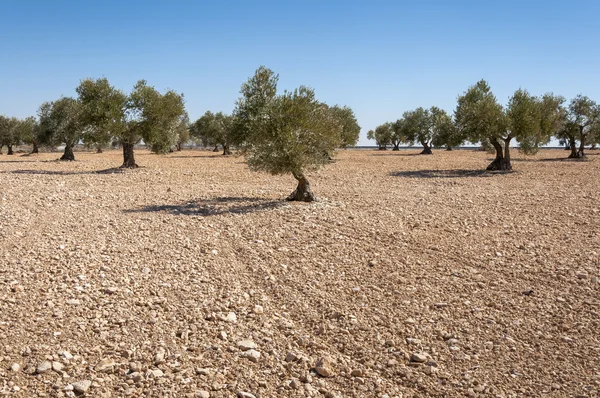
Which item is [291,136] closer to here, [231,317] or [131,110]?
[231,317]

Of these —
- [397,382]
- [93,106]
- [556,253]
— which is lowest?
[397,382]

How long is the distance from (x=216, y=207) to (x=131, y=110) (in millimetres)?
20069

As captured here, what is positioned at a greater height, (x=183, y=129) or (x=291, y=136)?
(x=183, y=129)

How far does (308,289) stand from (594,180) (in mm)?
24325

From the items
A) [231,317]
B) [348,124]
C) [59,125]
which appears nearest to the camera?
[231,317]

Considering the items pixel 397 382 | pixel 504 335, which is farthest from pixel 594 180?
pixel 397 382

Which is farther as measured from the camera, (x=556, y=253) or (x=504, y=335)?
(x=556, y=253)

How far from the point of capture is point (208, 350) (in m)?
6.36

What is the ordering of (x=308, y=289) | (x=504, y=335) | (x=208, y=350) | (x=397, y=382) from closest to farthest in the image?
1. (x=397, y=382)
2. (x=208, y=350)
3. (x=504, y=335)
4. (x=308, y=289)

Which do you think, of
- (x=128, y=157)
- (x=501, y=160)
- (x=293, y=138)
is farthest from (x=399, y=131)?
(x=293, y=138)

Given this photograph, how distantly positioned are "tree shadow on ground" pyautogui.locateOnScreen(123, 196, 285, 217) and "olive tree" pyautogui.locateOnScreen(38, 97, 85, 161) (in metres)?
34.2

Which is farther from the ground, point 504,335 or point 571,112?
point 571,112

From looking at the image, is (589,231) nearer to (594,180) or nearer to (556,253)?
(556,253)

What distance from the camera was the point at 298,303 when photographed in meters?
8.12
